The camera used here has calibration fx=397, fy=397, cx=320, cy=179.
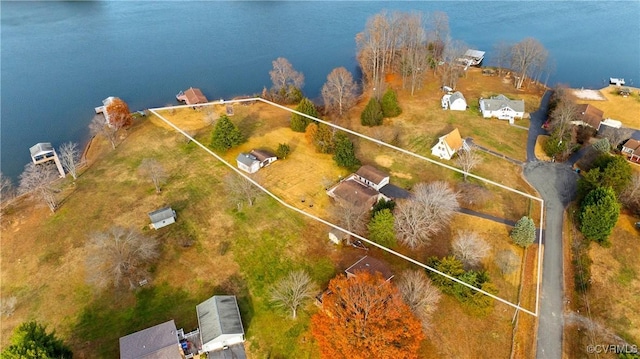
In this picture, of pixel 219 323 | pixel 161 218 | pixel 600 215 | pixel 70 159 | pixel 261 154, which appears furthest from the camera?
pixel 261 154

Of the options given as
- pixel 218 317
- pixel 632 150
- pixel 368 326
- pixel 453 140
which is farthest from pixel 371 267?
pixel 632 150

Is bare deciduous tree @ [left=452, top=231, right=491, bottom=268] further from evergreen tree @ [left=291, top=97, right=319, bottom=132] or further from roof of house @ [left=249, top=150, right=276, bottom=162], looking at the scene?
evergreen tree @ [left=291, top=97, right=319, bottom=132]

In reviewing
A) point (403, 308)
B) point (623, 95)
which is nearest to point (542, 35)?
point (623, 95)

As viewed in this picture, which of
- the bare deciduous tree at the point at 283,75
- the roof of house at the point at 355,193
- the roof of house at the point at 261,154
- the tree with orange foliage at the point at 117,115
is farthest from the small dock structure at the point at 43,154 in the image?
the roof of house at the point at 355,193

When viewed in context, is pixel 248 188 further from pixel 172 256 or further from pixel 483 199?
pixel 483 199

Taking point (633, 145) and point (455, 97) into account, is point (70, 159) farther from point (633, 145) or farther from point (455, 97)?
point (633, 145)

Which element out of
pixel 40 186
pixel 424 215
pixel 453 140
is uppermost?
pixel 40 186
